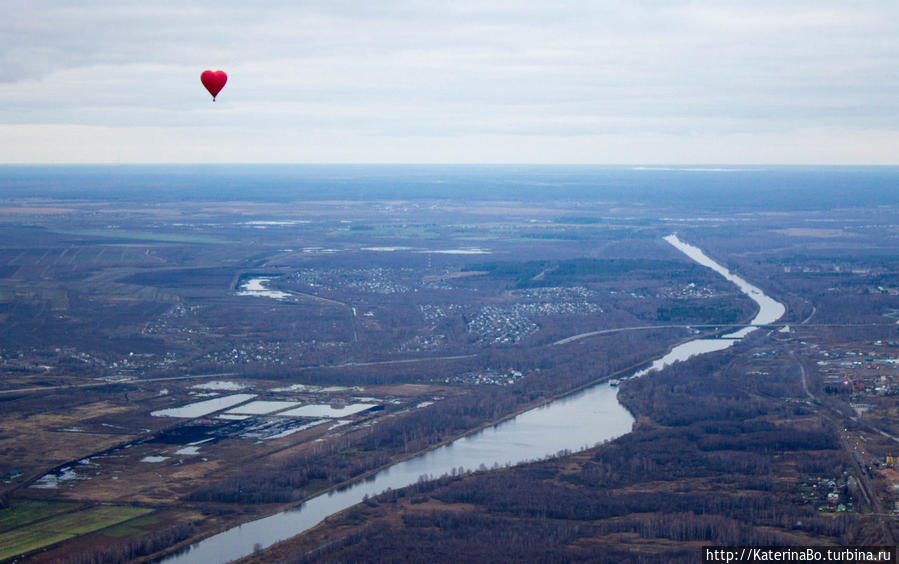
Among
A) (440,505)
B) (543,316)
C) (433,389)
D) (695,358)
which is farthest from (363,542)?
(543,316)

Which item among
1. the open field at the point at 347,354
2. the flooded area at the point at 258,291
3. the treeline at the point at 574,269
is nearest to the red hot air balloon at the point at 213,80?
the open field at the point at 347,354

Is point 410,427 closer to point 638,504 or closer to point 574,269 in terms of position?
point 638,504

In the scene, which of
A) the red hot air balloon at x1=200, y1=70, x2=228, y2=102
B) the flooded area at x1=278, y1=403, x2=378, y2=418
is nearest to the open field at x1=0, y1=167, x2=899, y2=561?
the flooded area at x1=278, y1=403, x2=378, y2=418

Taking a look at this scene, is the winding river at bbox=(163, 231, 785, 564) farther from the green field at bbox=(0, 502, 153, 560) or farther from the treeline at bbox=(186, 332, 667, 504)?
the green field at bbox=(0, 502, 153, 560)

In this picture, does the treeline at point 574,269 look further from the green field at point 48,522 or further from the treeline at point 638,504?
the green field at point 48,522

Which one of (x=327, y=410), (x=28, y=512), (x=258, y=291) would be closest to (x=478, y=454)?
(x=327, y=410)

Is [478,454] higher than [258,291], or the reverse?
[258,291]

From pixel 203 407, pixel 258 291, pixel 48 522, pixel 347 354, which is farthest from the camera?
pixel 258 291
